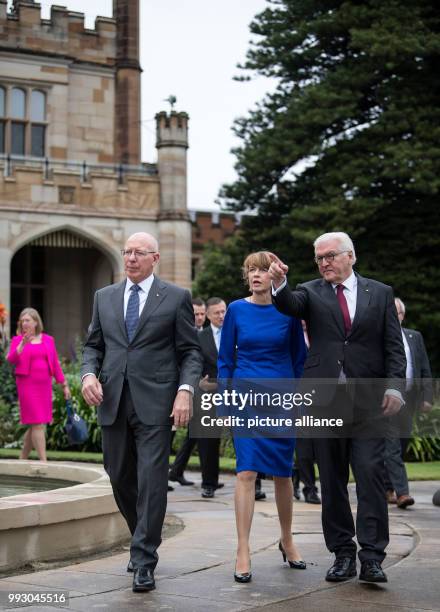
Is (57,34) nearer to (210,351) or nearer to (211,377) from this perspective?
(210,351)

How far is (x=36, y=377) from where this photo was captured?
40.9 ft

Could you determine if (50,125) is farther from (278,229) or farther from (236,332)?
(236,332)

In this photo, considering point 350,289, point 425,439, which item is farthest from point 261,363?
point 425,439

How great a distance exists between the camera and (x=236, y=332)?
6.48 meters

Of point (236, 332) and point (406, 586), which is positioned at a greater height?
point (236, 332)

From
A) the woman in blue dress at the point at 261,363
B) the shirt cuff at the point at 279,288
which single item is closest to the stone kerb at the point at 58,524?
the woman in blue dress at the point at 261,363

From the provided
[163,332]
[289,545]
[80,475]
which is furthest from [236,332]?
[80,475]

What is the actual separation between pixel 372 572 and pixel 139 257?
7.10 ft

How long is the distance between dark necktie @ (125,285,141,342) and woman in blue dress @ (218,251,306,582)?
586 millimetres

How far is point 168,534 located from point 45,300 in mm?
23381

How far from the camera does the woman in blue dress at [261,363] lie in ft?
20.2

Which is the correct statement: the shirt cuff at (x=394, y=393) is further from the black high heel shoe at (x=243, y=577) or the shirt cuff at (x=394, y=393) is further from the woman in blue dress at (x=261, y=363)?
the black high heel shoe at (x=243, y=577)

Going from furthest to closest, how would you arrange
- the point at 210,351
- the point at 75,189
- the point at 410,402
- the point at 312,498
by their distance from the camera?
the point at 75,189 < the point at 210,351 < the point at 312,498 < the point at 410,402

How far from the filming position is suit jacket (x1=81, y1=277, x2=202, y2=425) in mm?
6012
